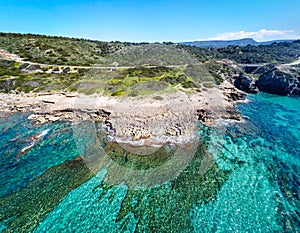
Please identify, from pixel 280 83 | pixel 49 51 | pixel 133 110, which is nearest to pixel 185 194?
pixel 133 110

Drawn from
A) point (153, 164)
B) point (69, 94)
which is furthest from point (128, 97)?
point (153, 164)

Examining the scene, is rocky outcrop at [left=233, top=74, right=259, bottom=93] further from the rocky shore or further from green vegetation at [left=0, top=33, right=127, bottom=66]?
green vegetation at [left=0, top=33, right=127, bottom=66]

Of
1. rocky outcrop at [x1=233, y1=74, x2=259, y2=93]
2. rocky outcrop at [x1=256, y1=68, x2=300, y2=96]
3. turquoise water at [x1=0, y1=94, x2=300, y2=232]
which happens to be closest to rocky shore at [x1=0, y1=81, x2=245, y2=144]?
turquoise water at [x1=0, y1=94, x2=300, y2=232]

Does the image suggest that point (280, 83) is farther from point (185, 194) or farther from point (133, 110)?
point (185, 194)

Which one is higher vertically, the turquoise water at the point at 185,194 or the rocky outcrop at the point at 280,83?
the turquoise water at the point at 185,194

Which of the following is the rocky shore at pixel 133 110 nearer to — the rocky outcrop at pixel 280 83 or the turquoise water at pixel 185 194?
the turquoise water at pixel 185 194

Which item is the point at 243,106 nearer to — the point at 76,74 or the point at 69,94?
the point at 69,94

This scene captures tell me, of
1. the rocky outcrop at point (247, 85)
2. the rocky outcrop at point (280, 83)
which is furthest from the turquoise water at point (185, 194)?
the rocky outcrop at point (280, 83)
